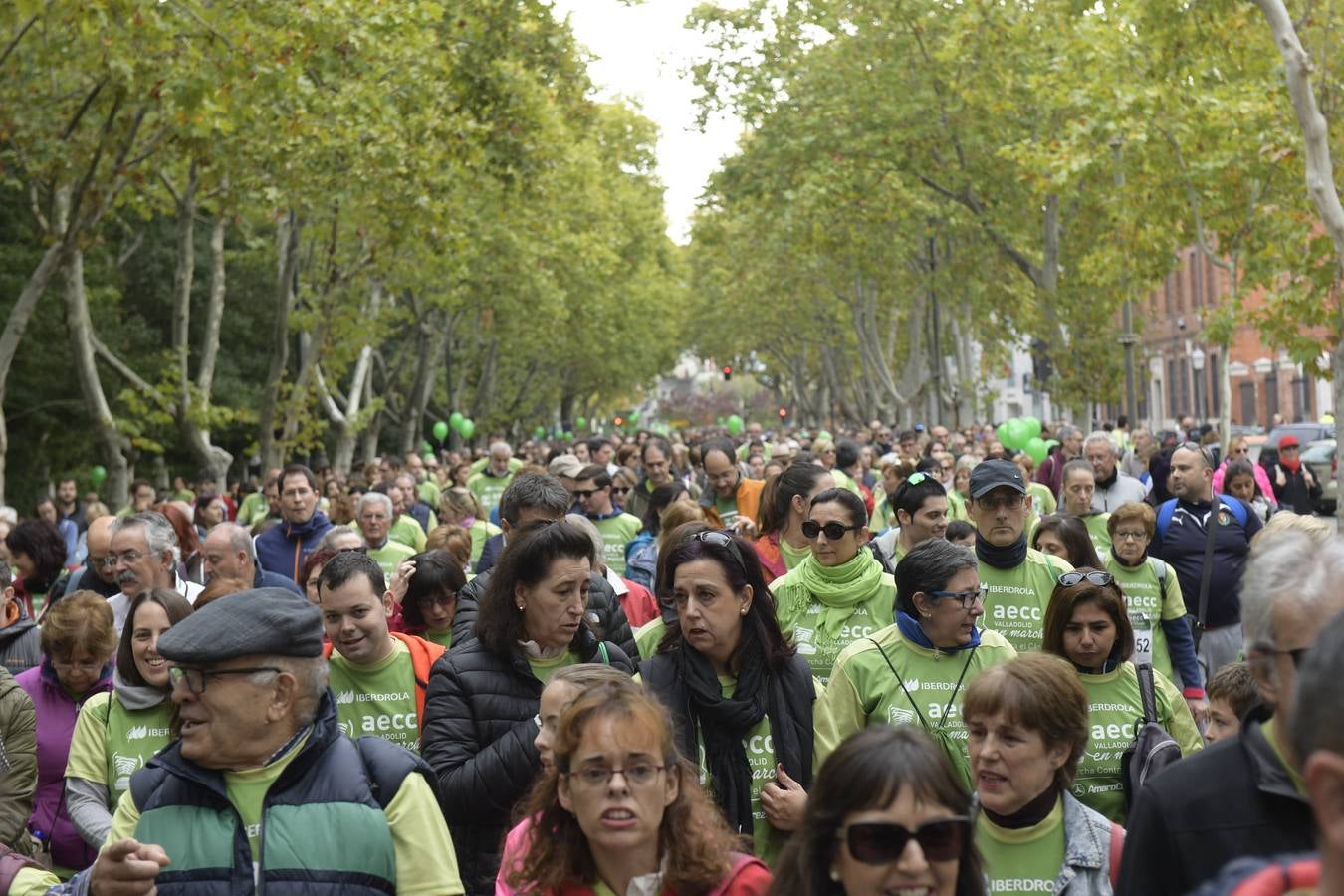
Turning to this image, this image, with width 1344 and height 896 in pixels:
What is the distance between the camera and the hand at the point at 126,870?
11.5 ft

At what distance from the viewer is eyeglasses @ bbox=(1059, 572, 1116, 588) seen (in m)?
5.70

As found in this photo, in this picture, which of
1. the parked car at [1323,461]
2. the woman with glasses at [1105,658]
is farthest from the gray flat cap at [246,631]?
the parked car at [1323,461]

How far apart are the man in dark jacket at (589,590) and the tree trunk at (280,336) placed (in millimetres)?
17682

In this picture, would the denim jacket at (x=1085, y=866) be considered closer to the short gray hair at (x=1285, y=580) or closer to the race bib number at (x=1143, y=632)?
the short gray hair at (x=1285, y=580)

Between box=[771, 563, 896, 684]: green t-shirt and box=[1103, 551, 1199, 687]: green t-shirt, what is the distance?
5.24 ft

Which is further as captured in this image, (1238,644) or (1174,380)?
(1174,380)

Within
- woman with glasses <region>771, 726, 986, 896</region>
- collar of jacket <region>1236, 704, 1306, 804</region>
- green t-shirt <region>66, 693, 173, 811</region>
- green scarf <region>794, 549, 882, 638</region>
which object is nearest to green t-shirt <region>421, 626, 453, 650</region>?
green scarf <region>794, 549, 882, 638</region>

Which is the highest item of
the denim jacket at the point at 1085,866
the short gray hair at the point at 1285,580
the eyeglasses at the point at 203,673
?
the short gray hair at the point at 1285,580

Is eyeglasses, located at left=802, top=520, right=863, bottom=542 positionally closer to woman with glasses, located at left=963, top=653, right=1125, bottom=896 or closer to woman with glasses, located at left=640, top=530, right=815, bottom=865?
woman with glasses, located at left=640, top=530, right=815, bottom=865

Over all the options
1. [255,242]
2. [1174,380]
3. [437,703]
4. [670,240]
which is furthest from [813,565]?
[670,240]

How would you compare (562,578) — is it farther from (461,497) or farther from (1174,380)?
(1174,380)

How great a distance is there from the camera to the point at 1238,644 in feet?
30.6

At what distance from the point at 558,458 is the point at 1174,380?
59.8 m

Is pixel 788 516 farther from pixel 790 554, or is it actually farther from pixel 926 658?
pixel 926 658
